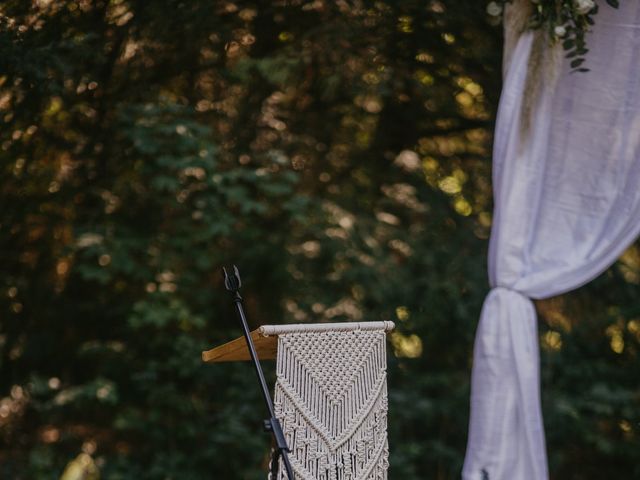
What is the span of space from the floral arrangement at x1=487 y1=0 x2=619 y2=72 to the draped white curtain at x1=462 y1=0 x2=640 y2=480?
0.09m

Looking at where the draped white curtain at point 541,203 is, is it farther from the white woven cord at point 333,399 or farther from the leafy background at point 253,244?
the leafy background at point 253,244

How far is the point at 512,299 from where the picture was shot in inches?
127

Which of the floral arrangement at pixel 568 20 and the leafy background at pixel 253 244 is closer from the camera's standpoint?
the floral arrangement at pixel 568 20

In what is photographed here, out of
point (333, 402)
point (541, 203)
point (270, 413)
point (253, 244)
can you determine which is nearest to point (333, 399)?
point (333, 402)

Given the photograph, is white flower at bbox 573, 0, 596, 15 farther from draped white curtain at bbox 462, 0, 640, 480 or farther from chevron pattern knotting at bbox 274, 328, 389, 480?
chevron pattern knotting at bbox 274, 328, 389, 480

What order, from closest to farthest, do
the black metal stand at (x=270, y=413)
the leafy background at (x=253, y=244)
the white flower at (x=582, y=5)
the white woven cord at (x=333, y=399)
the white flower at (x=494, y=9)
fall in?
1. the black metal stand at (x=270, y=413)
2. the white woven cord at (x=333, y=399)
3. the white flower at (x=582, y=5)
4. the white flower at (x=494, y=9)
5. the leafy background at (x=253, y=244)

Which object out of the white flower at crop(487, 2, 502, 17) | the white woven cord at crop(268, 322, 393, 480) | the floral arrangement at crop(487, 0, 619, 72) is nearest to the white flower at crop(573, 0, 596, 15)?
the floral arrangement at crop(487, 0, 619, 72)

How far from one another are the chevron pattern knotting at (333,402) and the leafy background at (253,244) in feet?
7.04

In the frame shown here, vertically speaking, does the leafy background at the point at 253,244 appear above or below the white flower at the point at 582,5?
below

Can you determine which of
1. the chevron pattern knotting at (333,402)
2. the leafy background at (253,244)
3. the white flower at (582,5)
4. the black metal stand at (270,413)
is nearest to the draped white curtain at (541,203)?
the white flower at (582,5)

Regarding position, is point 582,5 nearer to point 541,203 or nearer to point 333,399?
point 541,203

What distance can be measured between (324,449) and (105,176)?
2924 millimetres

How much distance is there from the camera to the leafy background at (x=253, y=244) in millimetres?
4629

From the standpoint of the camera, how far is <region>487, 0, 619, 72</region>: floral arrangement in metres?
3.14
